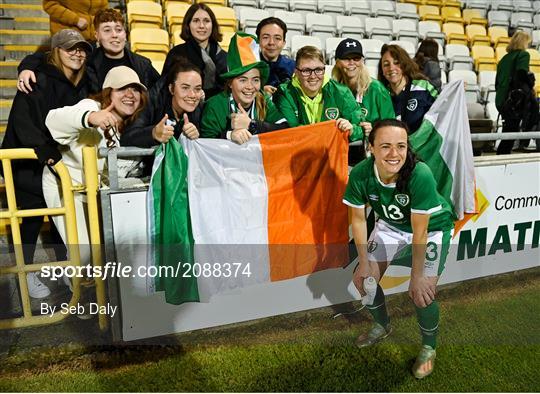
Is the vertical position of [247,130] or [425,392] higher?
[247,130]

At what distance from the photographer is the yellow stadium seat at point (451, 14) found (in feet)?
35.8

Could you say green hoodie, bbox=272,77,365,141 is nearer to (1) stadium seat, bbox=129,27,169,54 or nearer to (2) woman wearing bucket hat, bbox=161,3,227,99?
(2) woman wearing bucket hat, bbox=161,3,227,99

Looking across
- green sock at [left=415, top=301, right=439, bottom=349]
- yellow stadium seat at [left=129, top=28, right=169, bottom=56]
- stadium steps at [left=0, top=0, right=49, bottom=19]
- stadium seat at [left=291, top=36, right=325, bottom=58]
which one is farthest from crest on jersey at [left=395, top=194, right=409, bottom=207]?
stadium steps at [left=0, top=0, right=49, bottom=19]

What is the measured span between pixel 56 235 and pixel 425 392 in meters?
2.68

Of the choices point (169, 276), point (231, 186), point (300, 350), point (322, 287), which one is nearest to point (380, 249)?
point (322, 287)

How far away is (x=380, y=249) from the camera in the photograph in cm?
289

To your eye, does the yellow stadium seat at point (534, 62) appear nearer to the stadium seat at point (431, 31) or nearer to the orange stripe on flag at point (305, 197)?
the stadium seat at point (431, 31)

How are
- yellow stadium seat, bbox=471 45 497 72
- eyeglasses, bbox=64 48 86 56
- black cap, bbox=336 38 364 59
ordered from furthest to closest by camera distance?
yellow stadium seat, bbox=471 45 497 72 < black cap, bbox=336 38 364 59 < eyeglasses, bbox=64 48 86 56

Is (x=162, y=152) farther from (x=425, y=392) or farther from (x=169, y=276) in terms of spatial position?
(x=425, y=392)

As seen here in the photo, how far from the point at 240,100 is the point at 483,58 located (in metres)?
8.46

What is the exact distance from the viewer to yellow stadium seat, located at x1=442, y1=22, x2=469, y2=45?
1020 centimetres

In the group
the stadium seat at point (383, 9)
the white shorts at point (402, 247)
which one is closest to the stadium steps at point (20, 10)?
the stadium seat at point (383, 9)

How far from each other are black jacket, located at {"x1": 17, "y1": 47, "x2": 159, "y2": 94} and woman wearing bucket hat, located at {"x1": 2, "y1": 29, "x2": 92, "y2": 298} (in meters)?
0.09

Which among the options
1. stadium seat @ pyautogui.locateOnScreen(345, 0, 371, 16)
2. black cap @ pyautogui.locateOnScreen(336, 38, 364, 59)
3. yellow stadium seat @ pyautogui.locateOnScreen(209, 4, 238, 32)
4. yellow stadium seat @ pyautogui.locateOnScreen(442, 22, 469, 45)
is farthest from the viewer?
stadium seat @ pyautogui.locateOnScreen(345, 0, 371, 16)
